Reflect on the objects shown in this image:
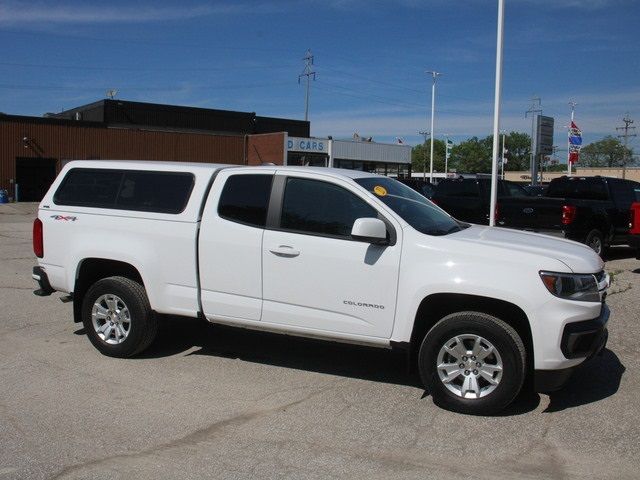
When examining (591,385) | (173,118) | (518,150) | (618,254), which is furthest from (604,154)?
(591,385)

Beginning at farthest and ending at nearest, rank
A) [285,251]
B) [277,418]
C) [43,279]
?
[43,279], [285,251], [277,418]

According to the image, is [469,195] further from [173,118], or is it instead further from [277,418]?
[173,118]

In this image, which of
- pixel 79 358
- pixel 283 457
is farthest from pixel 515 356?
pixel 79 358

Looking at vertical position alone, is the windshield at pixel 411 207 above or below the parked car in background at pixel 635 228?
above

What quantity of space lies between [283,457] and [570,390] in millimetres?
2714

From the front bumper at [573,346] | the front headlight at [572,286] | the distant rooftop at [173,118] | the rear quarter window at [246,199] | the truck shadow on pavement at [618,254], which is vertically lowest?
the truck shadow on pavement at [618,254]

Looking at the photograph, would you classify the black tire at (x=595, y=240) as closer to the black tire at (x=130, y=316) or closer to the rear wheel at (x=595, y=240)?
the rear wheel at (x=595, y=240)

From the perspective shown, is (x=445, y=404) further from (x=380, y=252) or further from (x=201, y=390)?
(x=201, y=390)

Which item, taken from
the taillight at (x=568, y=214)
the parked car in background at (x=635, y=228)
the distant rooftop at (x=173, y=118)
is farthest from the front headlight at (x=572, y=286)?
the distant rooftop at (x=173, y=118)

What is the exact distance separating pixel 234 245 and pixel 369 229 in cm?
133

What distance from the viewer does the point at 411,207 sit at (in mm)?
5617

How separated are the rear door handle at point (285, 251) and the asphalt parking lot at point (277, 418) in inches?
45.1

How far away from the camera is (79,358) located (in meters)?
6.23

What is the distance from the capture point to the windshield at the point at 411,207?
Result: 534 centimetres
